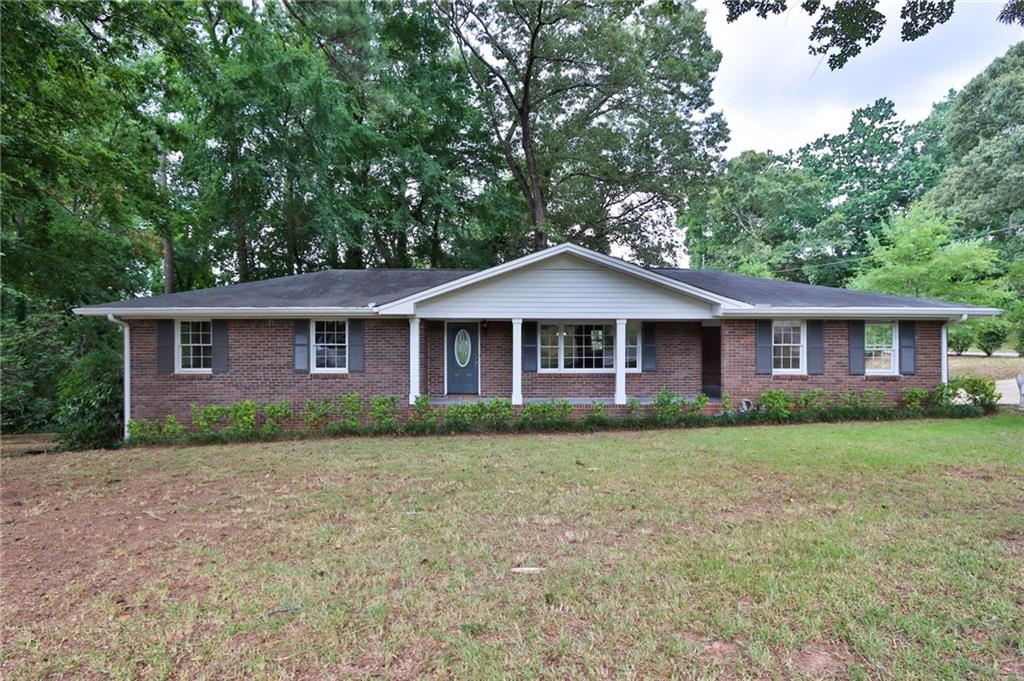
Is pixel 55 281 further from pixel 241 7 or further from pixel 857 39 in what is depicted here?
pixel 857 39

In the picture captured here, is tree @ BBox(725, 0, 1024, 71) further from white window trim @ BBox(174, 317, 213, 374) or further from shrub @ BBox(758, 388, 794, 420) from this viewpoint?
white window trim @ BBox(174, 317, 213, 374)

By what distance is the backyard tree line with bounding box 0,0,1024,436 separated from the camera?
45.5 ft

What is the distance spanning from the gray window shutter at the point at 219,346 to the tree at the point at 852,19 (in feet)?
36.0

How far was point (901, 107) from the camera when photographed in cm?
3334

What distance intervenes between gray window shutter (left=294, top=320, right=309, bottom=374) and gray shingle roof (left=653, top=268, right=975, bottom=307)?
890 centimetres

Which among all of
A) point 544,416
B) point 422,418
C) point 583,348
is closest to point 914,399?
point 583,348

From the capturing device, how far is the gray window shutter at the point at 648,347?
1257 cm

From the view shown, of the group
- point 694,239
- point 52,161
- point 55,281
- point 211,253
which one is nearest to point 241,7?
Result: point 52,161

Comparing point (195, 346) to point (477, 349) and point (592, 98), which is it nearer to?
point (477, 349)

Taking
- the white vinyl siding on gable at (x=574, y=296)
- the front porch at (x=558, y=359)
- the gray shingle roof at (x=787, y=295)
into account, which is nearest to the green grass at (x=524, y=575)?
the white vinyl siding on gable at (x=574, y=296)

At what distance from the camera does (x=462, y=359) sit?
12.7 meters

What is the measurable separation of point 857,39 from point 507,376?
31.0 ft

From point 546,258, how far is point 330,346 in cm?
541

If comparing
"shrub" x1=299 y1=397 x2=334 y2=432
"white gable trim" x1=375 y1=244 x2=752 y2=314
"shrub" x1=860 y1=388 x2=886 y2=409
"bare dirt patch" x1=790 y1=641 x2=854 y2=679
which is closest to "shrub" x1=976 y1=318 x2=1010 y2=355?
"shrub" x1=860 y1=388 x2=886 y2=409
